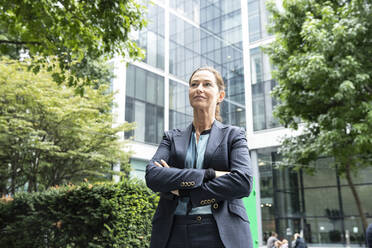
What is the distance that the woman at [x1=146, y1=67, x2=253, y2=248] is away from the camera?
1853 mm

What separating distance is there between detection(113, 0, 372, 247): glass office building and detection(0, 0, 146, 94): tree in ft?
44.6

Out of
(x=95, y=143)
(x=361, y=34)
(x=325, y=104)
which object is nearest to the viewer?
(x=361, y=34)

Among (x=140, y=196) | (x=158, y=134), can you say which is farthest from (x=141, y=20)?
(x=158, y=134)

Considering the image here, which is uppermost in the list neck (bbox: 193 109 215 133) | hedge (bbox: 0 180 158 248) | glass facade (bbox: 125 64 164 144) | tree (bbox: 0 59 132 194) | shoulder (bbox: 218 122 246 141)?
glass facade (bbox: 125 64 164 144)

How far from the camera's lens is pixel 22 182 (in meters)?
16.0

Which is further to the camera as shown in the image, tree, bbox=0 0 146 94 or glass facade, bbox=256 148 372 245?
glass facade, bbox=256 148 372 245

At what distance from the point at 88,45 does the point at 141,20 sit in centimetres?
134

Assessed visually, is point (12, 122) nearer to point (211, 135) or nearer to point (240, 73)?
point (211, 135)

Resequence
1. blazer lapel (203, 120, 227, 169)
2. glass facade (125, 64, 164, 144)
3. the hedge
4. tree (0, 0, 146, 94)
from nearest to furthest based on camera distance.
Result: 1. blazer lapel (203, 120, 227, 169)
2. the hedge
3. tree (0, 0, 146, 94)
4. glass facade (125, 64, 164, 144)

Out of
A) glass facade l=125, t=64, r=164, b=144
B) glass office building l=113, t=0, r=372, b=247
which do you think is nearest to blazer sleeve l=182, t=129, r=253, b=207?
glass office building l=113, t=0, r=372, b=247

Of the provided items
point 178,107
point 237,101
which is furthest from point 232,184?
point 178,107

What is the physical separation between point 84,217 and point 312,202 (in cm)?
1812

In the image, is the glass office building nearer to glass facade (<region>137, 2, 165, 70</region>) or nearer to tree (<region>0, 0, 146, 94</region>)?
glass facade (<region>137, 2, 165, 70</region>)

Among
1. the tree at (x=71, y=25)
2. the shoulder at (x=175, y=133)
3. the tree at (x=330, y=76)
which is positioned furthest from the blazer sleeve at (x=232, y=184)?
the tree at (x=330, y=76)
